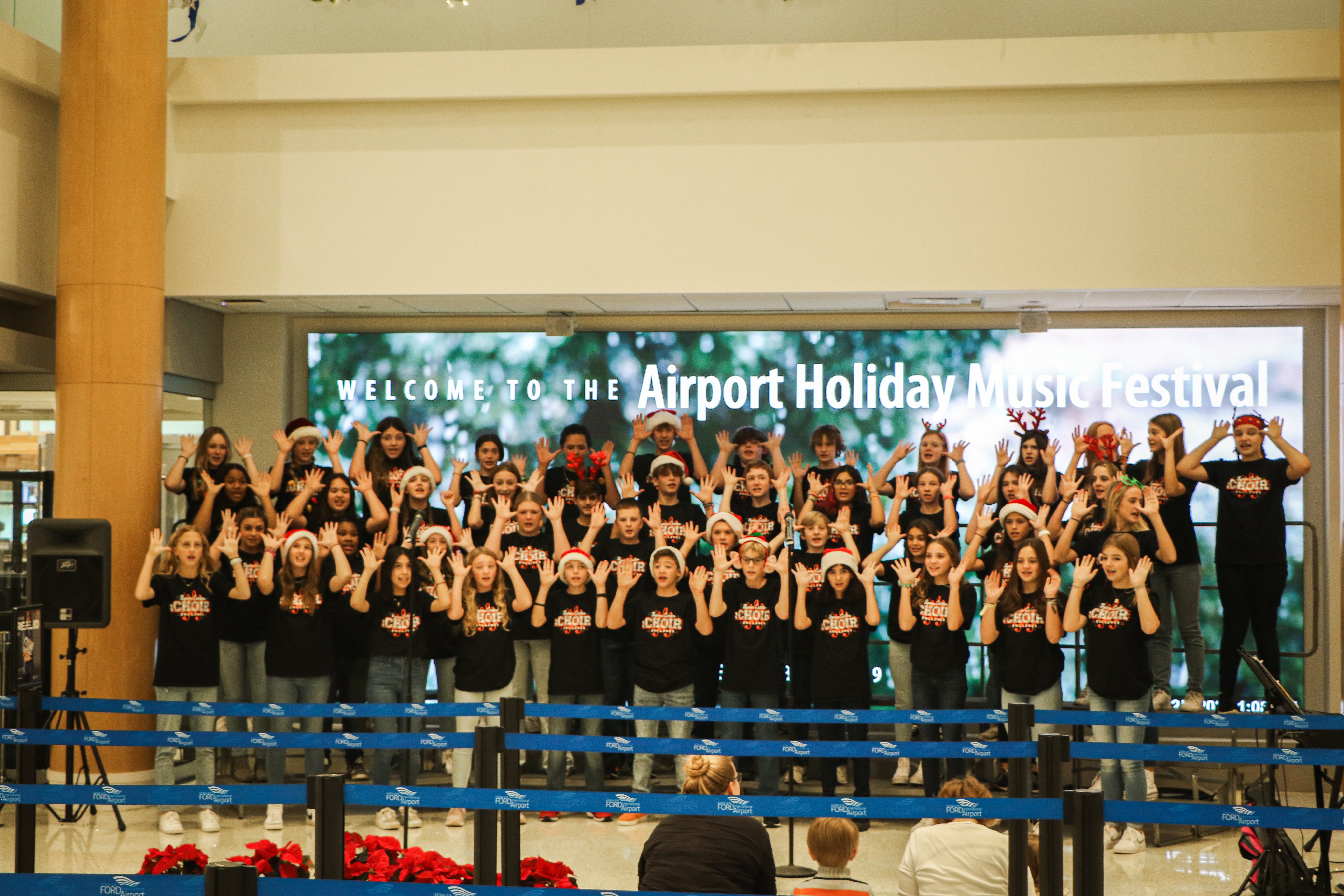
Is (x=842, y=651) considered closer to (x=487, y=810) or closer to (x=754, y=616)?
(x=754, y=616)

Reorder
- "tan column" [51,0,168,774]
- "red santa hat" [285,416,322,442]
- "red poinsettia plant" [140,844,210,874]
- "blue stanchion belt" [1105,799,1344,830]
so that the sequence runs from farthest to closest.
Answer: "red santa hat" [285,416,322,442] < "tan column" [51,0,168,774] < "red poinsettia plant" [140,844,210,874] < "blue stanchion belt" [1105,799,1344,830]

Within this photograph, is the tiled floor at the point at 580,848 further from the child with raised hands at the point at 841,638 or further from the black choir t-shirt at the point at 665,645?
the black choir t-shirt at the point at 665,645

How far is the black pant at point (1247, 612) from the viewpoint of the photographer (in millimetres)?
7844

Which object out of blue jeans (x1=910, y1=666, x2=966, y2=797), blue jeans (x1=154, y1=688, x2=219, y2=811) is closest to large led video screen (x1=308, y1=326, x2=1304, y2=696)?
blue jeans (x1=910, y1=666, x2=966, y2=797)

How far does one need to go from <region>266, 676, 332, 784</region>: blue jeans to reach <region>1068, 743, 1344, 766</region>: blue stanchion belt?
13.8ft

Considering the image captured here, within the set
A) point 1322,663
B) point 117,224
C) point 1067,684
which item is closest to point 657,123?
point 117,224

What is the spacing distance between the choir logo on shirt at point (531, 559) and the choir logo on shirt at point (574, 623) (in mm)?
426

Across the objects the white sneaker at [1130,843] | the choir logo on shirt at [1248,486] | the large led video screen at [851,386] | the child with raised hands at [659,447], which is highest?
the large led video screen at [851,386]

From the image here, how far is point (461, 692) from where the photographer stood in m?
7.72

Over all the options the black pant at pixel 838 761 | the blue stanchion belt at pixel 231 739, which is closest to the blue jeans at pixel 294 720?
the blue stanchion belt at pixel 231 739

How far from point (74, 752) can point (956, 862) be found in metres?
A: 6.07

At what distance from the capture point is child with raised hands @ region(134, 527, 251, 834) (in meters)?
7.67

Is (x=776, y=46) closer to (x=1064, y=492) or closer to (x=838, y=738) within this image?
(x=1064, y=492)

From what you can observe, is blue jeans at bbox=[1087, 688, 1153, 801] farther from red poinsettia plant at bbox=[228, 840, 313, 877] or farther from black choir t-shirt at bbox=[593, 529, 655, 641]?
red poinsettia plant at bbox=[228, 840, 313, 877]
